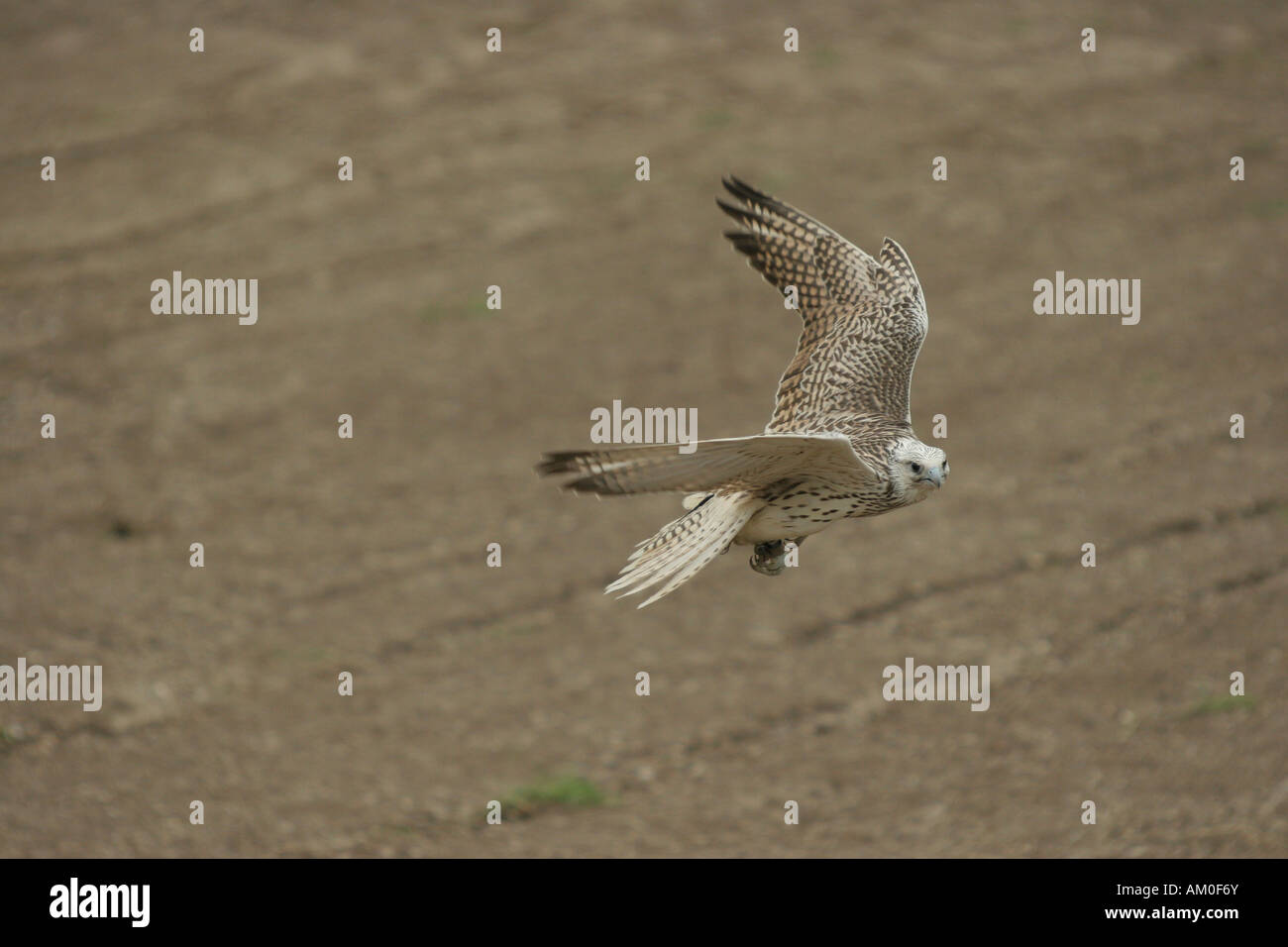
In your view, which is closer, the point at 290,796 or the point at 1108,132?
the point at 290,796

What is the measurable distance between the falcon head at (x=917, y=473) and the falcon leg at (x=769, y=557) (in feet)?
2.12

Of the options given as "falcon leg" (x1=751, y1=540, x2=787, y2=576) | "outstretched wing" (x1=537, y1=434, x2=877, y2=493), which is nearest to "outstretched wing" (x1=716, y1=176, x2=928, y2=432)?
"falcon leg" (x1=751, y1=540, x2=787, y2=576)

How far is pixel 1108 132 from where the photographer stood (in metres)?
23.3

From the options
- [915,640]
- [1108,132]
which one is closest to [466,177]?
[1108,132]

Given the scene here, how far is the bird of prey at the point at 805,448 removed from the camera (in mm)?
5414

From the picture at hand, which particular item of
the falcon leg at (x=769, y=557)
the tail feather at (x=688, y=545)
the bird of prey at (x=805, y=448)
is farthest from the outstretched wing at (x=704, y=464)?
the falcon leg at (x=769, y=557)

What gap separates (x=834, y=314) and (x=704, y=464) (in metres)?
2.88

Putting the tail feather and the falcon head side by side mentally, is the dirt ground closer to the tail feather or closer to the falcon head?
the tail feather

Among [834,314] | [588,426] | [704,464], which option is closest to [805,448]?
[704,464]

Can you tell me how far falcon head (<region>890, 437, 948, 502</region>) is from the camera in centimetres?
606

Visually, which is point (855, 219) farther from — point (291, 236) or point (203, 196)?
point (203, 196)

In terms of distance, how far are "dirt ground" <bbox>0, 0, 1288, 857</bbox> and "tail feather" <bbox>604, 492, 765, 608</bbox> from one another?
7232 millimetres
